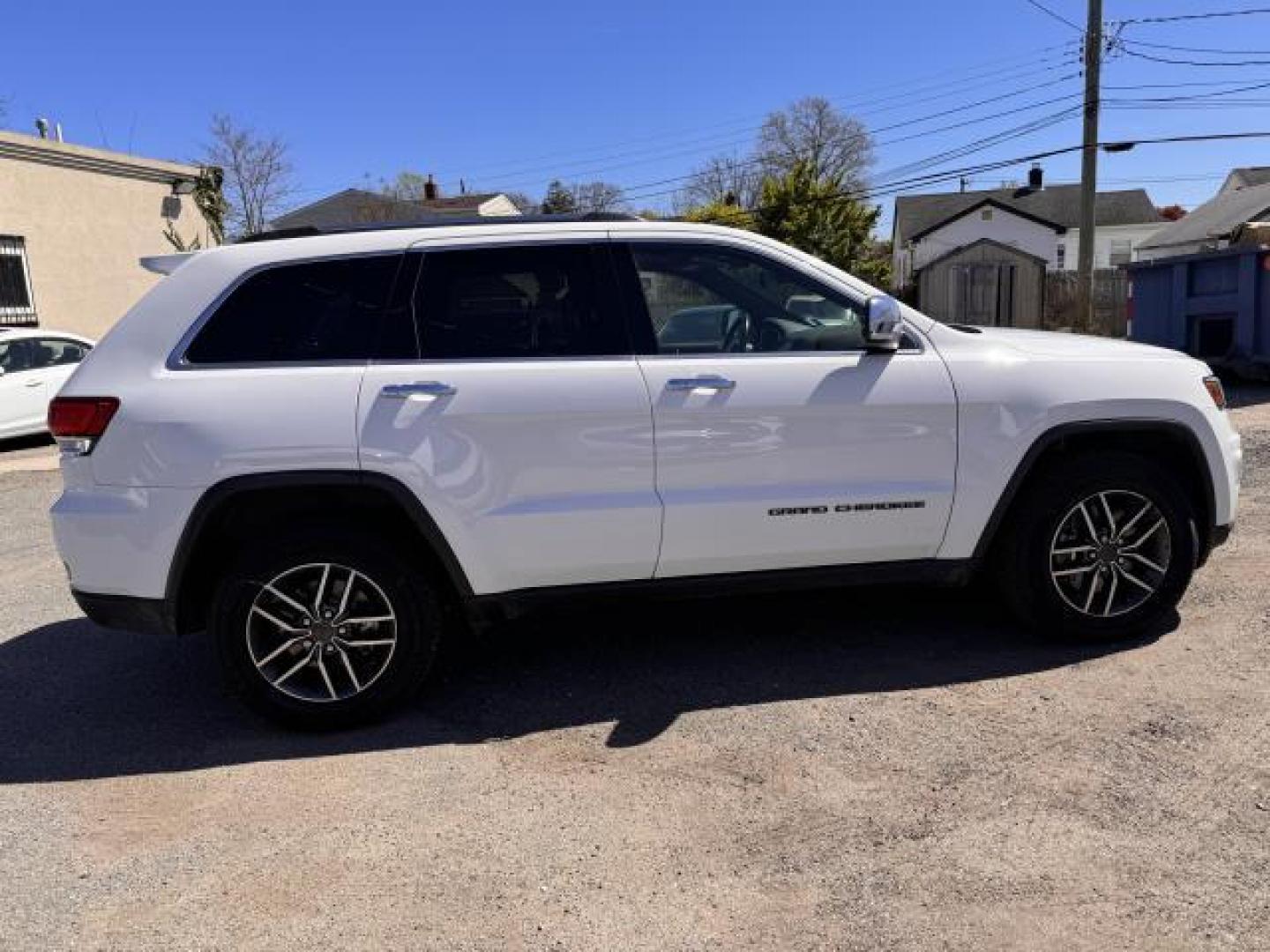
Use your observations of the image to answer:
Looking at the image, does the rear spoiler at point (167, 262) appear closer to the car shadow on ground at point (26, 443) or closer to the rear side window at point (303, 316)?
the rear side window at point (303, 316)

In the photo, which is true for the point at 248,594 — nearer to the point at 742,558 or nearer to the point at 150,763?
the point at 150,763

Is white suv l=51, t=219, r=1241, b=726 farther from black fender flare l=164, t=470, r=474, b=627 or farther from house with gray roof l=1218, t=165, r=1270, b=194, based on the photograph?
house with gray roof l=1218, t=165, r=1270, b=194

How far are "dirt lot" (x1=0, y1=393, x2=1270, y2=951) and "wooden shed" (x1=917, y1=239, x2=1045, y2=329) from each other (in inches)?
1111

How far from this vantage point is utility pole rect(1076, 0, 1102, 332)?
19031 mm

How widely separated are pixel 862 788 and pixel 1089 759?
0.82m

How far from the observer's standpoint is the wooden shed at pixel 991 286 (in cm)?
3084

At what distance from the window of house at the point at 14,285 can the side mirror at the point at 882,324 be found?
1561 centimetres

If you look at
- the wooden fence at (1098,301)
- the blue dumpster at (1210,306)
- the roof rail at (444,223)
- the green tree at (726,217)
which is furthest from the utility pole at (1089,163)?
the roof rail at (444,223)

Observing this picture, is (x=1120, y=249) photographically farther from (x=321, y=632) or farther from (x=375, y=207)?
(x=321, y=632)

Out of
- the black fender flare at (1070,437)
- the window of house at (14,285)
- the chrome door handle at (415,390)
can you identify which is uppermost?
the window of house at (14,285)

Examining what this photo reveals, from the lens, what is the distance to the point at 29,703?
4.30 meters

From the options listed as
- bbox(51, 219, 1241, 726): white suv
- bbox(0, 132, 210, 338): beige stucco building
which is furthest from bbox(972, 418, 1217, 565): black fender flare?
bbox(0, 132, 210, 338): beige stucco building

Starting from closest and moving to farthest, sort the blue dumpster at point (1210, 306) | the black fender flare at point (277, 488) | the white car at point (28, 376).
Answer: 1. the black fender flare at point (277, 488)
2. the blue dumpster at point (1210, 306)
3. the white car at point (28, 376)

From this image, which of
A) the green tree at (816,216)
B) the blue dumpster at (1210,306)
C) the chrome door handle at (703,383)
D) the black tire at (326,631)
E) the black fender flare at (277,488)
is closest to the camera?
the black fender flare at (277,488)
